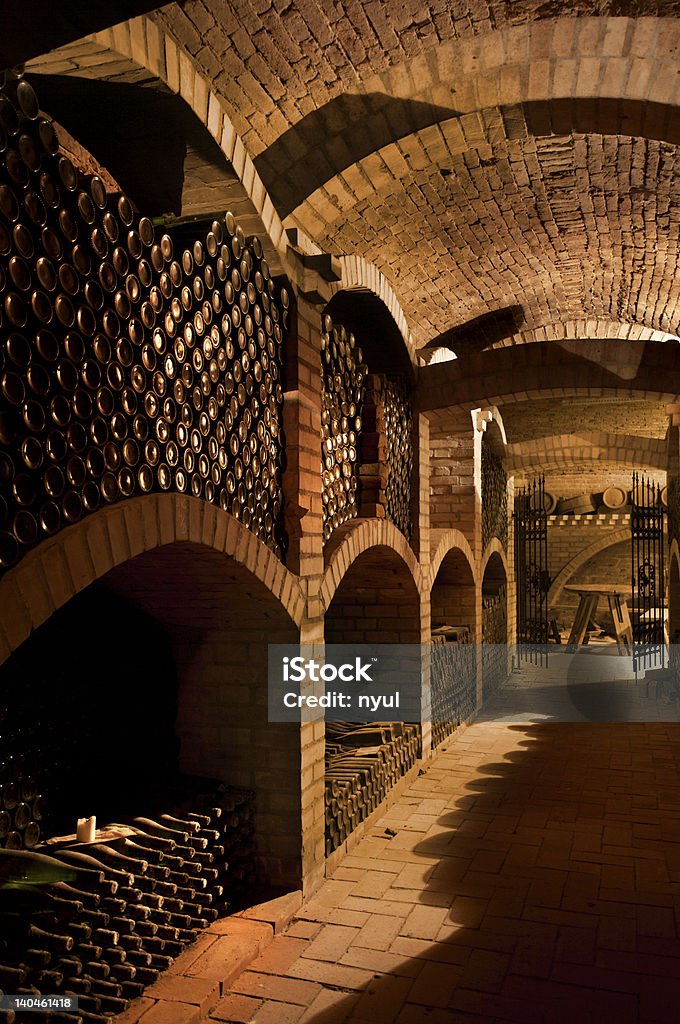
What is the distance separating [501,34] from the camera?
4184mm

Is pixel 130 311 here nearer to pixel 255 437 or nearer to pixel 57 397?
pixel 57 397

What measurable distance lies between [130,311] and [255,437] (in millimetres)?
1193

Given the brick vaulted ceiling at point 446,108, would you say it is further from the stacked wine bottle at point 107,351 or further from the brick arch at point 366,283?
the stacked wine bottle at point 107,351

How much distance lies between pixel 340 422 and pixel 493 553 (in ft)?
22.9

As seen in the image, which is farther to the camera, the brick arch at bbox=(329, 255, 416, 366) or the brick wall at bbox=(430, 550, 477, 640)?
the brick wall at bbox=(430, 550, 477, 640)

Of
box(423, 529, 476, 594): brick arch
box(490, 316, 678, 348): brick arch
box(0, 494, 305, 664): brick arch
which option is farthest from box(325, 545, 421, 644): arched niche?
box(490, 316, 678, 348): brick arch

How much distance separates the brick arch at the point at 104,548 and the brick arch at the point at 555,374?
3.71 m

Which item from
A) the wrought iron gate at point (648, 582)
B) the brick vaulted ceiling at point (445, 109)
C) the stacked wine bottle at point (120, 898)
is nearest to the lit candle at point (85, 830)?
the stacked wine bottle at point (120, 898)

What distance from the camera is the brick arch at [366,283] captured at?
486 centimetres

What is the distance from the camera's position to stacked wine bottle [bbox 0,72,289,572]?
2283mm

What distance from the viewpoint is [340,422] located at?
554cm

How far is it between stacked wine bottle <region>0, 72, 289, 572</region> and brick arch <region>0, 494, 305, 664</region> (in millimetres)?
53

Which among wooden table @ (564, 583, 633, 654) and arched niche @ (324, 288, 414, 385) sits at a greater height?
arched niche @ (324, 288, 414, 385)

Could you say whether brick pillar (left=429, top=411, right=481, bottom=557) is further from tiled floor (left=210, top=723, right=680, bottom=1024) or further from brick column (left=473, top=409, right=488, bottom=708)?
tiled floor (left=210, top=723, right=680, bottom=1024)
